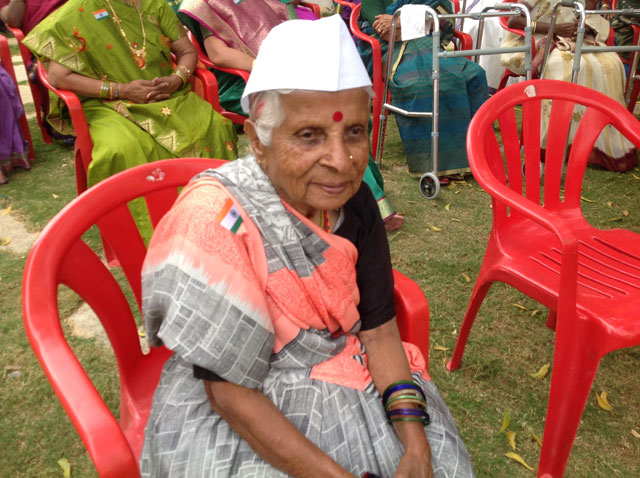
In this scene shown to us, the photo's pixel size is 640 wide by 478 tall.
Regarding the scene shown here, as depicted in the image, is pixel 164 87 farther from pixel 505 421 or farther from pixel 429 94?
pixel 505 421

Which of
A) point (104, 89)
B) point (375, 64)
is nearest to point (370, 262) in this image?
point (104, 89)

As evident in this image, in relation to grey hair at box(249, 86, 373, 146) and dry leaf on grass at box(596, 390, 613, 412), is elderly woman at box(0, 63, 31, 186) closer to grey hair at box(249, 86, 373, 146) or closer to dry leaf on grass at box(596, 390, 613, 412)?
grey hair at box(249, 86, 373, 146)

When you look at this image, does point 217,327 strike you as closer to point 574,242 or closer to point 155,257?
point 155,257

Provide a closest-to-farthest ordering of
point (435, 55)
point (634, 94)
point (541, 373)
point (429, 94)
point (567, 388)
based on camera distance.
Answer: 1. point (567, 388)
2. point (541, 373)
3. point (435, 55)
4. point (429, 94)
5. point (634, 94)

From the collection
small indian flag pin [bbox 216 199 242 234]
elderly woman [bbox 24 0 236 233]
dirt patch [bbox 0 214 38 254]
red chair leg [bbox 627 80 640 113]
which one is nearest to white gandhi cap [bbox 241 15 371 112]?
small indian flag pin [bbox 216 199 242 234]

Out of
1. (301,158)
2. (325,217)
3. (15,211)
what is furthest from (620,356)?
(15,211)

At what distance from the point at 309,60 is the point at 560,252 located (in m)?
1.49

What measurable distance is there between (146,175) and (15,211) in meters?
2.82

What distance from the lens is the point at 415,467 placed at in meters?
1.22

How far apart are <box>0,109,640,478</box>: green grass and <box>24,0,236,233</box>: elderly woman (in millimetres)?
930

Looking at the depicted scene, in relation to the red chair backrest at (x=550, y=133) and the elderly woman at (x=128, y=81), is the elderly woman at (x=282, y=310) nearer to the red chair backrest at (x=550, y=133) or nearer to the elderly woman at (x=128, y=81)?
the red chair backrest at (x=550, y=133)

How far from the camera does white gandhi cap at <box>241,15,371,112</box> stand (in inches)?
45.8

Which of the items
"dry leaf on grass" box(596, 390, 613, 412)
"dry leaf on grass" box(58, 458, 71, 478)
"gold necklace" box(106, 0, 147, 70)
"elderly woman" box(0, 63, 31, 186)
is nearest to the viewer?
"dry leaf on grass" box(58, 458, 71, 478)

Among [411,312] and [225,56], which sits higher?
[225,56]
